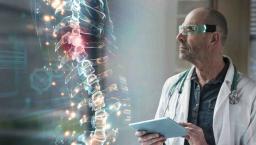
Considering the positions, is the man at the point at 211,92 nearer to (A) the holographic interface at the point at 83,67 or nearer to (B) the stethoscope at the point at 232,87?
(B) the stethoscope at the point at 232,87

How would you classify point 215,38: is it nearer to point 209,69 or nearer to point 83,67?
point 209,69

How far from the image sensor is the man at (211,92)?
1725mm

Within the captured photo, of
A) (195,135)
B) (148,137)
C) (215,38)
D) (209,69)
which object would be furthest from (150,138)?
(215,38)

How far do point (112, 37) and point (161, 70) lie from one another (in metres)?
0.54

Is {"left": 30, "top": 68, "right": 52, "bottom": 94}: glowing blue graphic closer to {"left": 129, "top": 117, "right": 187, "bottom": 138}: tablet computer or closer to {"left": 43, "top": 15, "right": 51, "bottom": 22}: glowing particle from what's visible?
{"left": 43, "top": 15, "right": 51, "bottom": 22}: glowing particle

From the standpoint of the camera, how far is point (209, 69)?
1830 millimetres

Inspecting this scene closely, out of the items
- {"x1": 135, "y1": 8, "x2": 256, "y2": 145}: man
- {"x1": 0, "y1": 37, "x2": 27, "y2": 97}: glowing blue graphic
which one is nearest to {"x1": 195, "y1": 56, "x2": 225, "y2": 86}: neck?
{"x1": 135, "y1": 8, "x2": 256, "y2": 145}: man

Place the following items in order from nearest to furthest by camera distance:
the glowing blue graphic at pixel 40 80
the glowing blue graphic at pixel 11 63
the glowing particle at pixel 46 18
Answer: the glowing blue graphic at pixel 11 63 < the glowing blue graphic at pixel 40 80 < the glowing particle at pixel 46 18

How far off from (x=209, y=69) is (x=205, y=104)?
0.16 meters

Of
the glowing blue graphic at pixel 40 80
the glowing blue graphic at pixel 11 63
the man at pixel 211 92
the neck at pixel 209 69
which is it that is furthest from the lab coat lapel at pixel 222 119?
the glowing blue graphic at pixel 11 63

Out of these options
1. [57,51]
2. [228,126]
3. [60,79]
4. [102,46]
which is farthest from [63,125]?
[228,126]

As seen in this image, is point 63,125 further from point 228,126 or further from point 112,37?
point 228,126

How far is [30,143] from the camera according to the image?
1.49 meters

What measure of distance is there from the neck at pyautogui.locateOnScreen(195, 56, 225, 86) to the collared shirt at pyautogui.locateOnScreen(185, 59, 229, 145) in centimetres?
2
